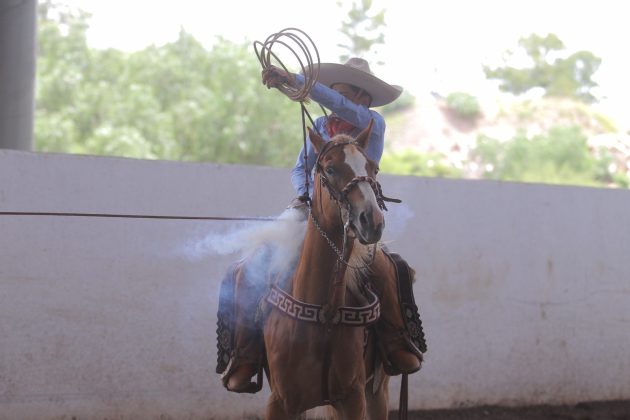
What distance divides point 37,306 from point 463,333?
134 inches

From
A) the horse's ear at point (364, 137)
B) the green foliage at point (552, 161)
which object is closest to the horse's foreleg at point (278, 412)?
the horse's ear at point (364, 137)

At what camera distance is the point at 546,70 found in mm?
50625

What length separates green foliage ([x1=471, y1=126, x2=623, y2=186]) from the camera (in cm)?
2689

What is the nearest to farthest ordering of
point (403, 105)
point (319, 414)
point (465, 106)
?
1. point (319, 414)
2. point (465, 106)
3. point (403, 105)

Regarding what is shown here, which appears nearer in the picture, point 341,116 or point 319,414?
point 341,116

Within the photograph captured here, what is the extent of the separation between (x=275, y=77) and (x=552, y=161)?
26492mm

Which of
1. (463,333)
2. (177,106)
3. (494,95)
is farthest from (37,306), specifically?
(494,95)

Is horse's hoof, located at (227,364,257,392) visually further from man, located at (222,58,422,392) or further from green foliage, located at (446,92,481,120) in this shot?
green foliage, located at (446,92,481,120)

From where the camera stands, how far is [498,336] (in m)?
6.48

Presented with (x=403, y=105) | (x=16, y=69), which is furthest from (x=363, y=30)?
(x=16, y=69)

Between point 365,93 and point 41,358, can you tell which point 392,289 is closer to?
point 365,93

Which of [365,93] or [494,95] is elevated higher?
[494,95]

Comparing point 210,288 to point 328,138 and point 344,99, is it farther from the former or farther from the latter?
point 344,99

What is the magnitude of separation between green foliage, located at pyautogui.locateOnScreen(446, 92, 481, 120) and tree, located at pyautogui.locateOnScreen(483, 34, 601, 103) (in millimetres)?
7770
